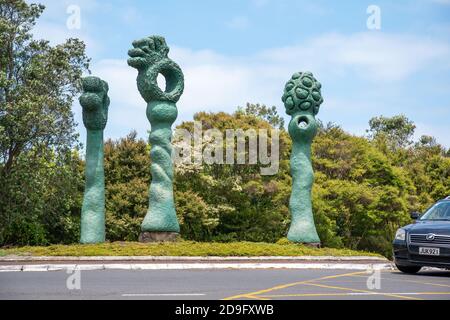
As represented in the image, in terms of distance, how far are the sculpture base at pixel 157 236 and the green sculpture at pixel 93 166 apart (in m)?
1.40

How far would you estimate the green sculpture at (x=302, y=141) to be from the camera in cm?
2606

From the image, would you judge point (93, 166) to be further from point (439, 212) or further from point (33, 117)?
point (439, 212)

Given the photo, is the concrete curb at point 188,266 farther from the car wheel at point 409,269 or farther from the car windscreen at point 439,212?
the car windscreen at point 439,212

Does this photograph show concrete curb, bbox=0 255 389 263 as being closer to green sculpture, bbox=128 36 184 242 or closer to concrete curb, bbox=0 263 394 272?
concrete curb, bbox=0 263 394 272

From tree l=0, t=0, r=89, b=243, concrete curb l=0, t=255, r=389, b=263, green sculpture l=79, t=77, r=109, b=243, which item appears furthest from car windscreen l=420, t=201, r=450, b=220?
tree l=0, t=0, r=89, b=243

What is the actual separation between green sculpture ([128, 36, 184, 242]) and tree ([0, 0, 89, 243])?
21.5ft

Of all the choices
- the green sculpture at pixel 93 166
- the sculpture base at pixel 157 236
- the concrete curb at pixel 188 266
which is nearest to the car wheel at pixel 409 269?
the concrete curb at pixel 188 266

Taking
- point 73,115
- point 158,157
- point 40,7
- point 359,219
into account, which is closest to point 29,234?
point 73,115

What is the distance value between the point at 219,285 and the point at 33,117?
60.0ft

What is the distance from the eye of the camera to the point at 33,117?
94.0ft

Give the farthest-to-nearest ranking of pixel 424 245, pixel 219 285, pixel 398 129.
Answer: pixel 398 129, pixel 424 245, pixel 219 285

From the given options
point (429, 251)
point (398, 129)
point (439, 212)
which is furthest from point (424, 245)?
point (398, 129)
